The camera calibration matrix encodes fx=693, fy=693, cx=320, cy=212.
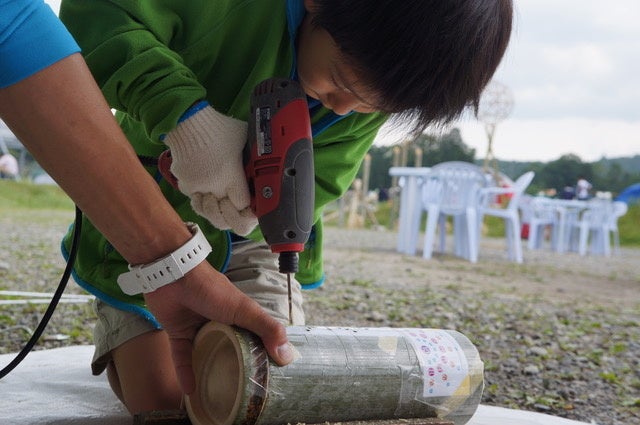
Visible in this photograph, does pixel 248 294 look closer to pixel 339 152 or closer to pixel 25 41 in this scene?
pixel 339 152

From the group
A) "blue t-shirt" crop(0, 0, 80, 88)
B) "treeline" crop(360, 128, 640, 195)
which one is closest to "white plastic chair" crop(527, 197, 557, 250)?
"treeline" crop(360, 128, 640, 195)

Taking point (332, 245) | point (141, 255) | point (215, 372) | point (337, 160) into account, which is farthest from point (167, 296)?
point (332, 245)

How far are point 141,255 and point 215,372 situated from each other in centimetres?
30

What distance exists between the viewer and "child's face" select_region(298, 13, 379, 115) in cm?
123

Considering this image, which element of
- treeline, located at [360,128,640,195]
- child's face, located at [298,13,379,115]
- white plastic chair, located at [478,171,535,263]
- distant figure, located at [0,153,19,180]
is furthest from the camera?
treeline, located at [360,128,640,195]

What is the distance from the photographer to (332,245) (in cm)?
878

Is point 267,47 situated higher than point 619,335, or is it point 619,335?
point 267,47

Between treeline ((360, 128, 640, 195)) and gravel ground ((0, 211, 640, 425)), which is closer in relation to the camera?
gravel ground ((0, 211, 640, 425))

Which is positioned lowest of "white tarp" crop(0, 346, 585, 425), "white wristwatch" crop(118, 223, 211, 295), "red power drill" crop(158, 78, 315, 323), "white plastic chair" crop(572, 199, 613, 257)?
"white plastic chair" crop(572, 199, 613, 257)

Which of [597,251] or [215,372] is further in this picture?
[597,251]

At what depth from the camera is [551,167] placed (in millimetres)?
17609

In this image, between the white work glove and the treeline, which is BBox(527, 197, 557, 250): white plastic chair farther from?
the white work glove

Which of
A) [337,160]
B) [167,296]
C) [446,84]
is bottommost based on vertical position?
[167,296]

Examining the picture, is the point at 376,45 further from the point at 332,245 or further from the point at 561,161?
the point at 561,161
